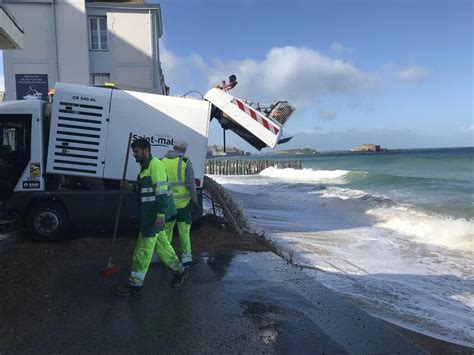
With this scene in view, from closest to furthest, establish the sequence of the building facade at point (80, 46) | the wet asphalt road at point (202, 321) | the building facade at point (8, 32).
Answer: the wet asphalt road at point (202, 321) < the building facade at point (8, 32) < the building facade at point (80, 46)

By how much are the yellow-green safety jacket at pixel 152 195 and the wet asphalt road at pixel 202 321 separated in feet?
2.83

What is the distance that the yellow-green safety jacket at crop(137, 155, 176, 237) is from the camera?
5449 millimetres

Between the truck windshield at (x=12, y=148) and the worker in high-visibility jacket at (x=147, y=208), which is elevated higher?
the truck windshield at (x=12, y=148)

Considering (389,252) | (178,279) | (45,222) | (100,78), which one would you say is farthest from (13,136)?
(100,78)

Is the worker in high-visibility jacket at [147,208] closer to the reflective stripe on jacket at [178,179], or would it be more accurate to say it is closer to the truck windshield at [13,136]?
the reflective stripe on jacket at [178,179]

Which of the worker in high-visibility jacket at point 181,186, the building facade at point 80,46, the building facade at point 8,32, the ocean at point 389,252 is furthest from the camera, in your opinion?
the building facade at point 80,46

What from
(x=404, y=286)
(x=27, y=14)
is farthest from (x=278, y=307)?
(x=27, y=14)

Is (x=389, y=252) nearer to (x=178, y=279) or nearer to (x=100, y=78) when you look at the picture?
(x=178, y=279)

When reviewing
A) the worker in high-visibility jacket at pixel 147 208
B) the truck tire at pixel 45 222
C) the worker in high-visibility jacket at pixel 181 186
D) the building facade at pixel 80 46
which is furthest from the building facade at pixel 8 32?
the building facade at pixel 80 46

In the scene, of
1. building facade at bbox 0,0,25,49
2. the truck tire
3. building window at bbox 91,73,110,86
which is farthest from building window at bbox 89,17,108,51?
the truck tire

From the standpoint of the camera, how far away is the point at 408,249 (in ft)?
36.1

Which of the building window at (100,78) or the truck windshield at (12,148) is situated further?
the building window at (100,78)

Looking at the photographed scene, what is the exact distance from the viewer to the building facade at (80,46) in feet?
67.4

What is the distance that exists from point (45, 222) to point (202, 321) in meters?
4.83
